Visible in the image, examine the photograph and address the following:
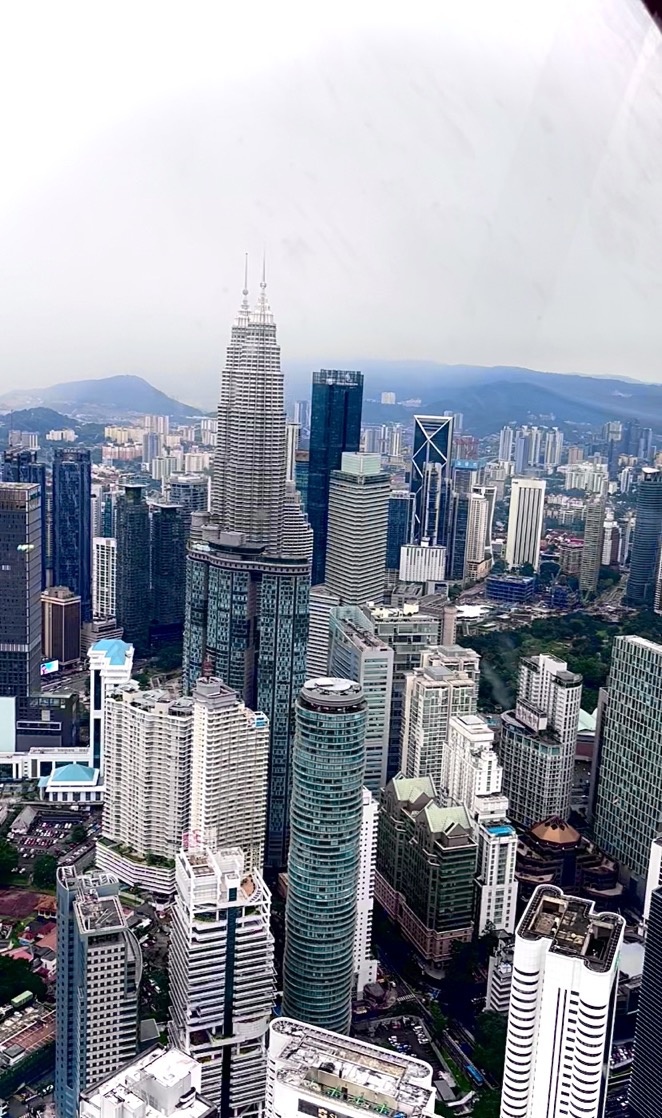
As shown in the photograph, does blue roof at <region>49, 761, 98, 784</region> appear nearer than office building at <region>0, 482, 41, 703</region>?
Yes

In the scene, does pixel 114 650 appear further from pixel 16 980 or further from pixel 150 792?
pixel 16 980

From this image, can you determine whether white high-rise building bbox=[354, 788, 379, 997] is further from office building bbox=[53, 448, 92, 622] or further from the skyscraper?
office building bbox=[53, 448, 92, 622]

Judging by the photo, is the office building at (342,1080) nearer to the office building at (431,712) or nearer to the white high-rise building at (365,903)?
the white high-rise building at (365,903)

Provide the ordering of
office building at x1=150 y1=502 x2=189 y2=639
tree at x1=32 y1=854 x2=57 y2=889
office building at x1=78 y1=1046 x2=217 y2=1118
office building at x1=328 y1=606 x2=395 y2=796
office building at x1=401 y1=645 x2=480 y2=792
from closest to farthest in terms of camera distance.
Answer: office building at x1=78 y1=1046 x2=217 y2=1118
tree at x1=32 y1=854 x2=57 y2=889
office building at x1=401 y1=645 x2=480 y2=792
office building at x1=328 y1=606 x2=395 y2=796
office building at x1=150 y1=502 x2=189 y2=639

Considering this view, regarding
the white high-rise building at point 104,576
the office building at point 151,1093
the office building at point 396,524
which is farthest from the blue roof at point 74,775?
the office building at point 151,1093

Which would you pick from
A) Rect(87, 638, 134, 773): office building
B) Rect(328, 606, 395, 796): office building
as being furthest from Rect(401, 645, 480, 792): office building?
Rect(87, 638, 134, 773): office building

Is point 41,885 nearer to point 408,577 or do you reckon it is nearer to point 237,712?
point 237,712
